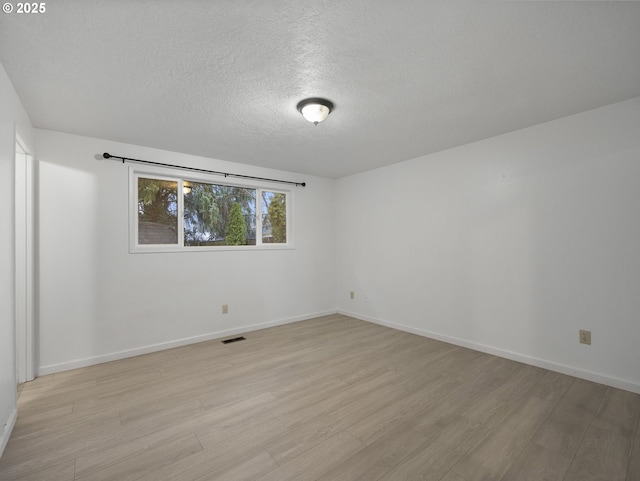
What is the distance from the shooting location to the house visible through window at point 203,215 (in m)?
3.40

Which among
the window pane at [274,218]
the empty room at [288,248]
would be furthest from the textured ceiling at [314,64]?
the window pane at [274,218]

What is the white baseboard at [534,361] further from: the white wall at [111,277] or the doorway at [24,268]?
the doorway at [24,268]

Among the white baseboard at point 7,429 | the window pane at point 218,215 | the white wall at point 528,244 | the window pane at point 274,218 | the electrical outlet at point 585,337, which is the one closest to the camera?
the white baseboard at point 7,429

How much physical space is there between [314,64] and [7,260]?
2.36m

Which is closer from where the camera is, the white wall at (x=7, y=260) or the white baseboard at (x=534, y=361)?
the white wall at (x=7, y=260)

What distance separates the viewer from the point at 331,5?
54.2 inches

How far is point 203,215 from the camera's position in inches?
151

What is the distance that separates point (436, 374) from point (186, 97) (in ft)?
10.5

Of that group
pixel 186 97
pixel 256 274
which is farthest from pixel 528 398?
pixel 186 97

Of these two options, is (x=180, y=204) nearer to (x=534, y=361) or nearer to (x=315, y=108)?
(x=315, y=108)

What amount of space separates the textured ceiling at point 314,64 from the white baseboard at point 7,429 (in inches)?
88.5

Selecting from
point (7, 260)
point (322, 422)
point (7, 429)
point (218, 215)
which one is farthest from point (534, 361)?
point (7, 260)

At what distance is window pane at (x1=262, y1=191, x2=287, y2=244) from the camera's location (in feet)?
14.5

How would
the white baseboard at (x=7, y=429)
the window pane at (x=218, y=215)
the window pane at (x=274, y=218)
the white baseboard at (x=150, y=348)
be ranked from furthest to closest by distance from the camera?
the window pane at (x=274, y=218) → the window pane at (x=218, y=215) → the white baseboard at (x=150, y=348) → the white baseboard at (x=7, y=429)
